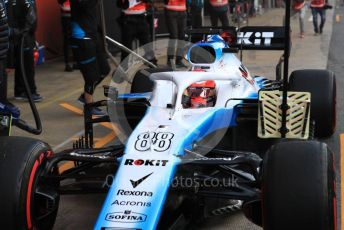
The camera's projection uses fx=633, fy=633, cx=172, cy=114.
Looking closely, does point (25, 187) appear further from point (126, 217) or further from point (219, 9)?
point (219, 9)

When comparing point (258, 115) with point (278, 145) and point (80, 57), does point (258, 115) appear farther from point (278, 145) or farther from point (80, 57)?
point (80, 57)

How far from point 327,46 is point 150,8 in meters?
4.44

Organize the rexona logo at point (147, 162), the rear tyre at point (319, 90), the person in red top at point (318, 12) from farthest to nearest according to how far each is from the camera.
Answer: the person in red top at point (318, 12)
the rear tyre at point (319, 90)
the rexona logo at point (147, 162)

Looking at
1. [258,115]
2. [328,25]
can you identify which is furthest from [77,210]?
[328,25]

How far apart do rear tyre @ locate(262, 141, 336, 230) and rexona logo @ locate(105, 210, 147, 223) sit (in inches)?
25.7

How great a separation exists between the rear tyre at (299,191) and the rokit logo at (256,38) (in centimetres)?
301

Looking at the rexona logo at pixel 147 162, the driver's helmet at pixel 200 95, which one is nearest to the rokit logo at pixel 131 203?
the rexona logo at pixel 147 162

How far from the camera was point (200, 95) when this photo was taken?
15.2 feet

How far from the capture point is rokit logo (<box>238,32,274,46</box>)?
625 cm

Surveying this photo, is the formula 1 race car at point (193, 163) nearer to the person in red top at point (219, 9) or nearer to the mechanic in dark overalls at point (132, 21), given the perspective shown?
the mechanic in dark overalls at point (132, 21)

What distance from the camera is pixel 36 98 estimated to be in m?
8.57

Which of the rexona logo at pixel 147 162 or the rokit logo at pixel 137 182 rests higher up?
the rexona logo at pixel 147 162

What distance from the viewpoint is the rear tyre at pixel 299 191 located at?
3186mm

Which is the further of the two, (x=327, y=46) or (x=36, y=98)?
(x=327, y=46)
